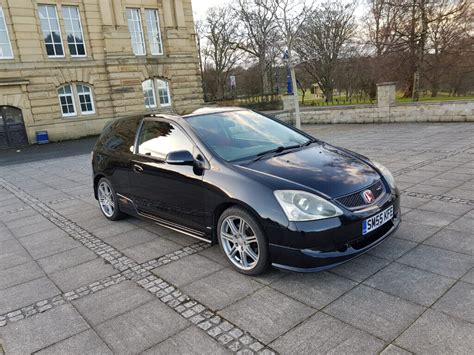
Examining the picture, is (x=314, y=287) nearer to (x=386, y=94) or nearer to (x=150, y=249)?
(x=150, y=249)

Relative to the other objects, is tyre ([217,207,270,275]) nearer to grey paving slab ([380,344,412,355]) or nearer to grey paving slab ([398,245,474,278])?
grey paving slab ([380,344,412,355])

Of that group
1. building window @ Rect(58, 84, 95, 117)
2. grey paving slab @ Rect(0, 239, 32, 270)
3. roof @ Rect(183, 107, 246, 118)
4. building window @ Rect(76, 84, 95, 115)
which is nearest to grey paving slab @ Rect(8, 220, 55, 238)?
grey paving slab @ Rect(0, 239, 32, 270)

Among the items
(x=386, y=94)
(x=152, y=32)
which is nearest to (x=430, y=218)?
(x=386, y=94)

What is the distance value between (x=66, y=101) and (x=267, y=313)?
2278 centimetres

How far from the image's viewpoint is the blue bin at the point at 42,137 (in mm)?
20703

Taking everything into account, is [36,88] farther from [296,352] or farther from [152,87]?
[296,352]

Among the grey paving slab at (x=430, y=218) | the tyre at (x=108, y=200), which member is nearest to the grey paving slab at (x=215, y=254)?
the tyre at (x=108, y=200)

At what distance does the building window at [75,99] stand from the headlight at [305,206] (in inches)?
874

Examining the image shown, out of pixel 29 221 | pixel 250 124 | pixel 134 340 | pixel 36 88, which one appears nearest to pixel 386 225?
pixel 250 124

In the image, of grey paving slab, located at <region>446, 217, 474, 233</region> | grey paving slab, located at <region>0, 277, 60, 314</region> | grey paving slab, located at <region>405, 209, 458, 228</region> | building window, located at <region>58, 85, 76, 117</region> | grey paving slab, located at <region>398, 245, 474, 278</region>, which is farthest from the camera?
building window, located at <region>58, 85, 76, 117</region>

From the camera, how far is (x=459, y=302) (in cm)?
280

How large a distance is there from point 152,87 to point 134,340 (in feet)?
80.6

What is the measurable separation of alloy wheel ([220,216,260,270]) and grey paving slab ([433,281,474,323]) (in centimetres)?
153

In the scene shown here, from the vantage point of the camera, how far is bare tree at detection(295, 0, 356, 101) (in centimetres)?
3114
